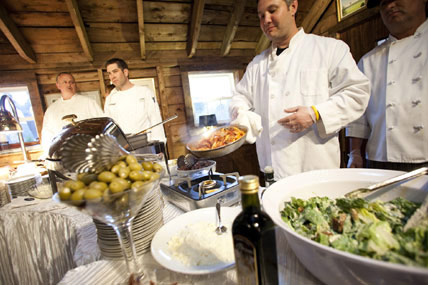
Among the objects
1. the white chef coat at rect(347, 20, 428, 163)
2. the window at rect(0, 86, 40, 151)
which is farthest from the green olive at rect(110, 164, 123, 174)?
the window at rect(0, 86, 40, 151)

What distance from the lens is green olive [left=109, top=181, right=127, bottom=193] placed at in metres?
0.52

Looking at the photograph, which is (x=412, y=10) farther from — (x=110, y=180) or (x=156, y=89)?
(x=156, y=89)

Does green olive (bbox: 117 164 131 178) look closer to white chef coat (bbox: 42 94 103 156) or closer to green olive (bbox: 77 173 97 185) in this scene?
green olive (bbox: 77 173 97 185)

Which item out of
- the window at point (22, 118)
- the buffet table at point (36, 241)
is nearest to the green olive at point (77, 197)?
the buffet table at point (36, 241)

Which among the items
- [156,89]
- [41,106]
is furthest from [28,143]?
[156,89]

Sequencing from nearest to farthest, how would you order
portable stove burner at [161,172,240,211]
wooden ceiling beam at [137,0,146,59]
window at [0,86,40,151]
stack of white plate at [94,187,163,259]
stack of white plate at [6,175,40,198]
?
stack of white plate at [94,187,163,259]
portable stove burner at [161,172,240,211]
stack of white plate at [6,175,40,198]
wooden ceiling beam at [137,0,146,59]
window at [0,86,40,151]

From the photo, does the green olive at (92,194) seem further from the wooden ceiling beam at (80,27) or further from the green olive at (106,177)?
the wooden ceiling beam at (80,27)

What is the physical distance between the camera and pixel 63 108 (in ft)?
10.9

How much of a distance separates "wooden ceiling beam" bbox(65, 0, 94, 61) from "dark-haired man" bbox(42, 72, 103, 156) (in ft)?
1.79

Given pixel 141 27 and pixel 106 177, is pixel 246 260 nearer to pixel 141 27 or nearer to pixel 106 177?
pixel 106 177

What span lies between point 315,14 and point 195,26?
2257 mm

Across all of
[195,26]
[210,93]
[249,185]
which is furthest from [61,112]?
[249,185]

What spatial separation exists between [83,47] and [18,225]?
3.06 meters

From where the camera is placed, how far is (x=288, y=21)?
4.96ft
